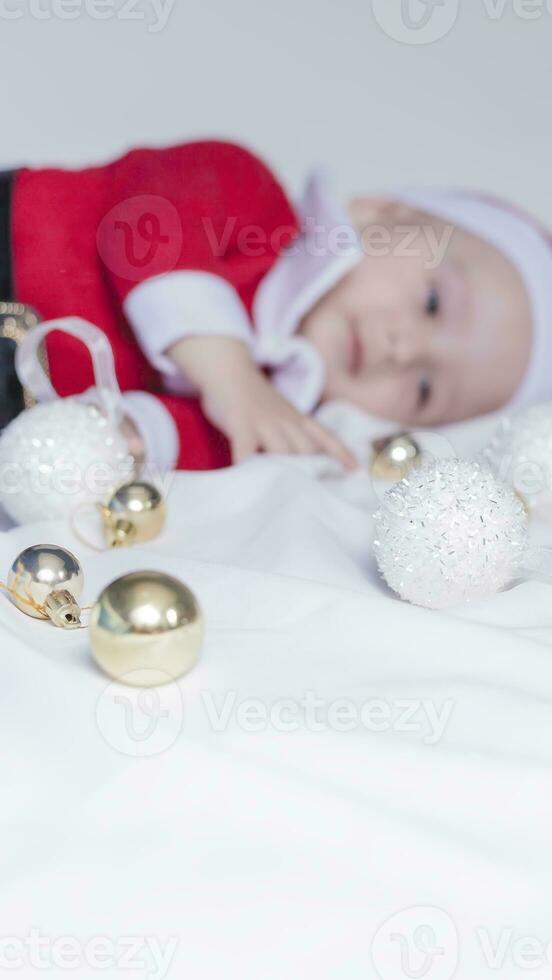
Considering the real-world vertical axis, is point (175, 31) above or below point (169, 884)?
above

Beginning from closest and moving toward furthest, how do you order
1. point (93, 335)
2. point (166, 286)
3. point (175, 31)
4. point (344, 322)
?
point (93, 335)
point (166, 286)
point (344, 322)
point (175, 31)

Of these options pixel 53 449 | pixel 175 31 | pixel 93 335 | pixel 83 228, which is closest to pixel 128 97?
pixel 175 31

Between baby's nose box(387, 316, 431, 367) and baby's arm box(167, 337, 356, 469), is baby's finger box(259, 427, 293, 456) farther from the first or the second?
baby's nose box(387, 316, 431, 367)

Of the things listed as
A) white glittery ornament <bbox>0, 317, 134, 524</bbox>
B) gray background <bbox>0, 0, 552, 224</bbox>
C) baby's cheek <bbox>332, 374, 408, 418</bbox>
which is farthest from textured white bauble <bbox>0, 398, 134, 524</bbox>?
gray background <bbox>0, 0, 552, 224</bbox>

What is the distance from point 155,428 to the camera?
1.16 m

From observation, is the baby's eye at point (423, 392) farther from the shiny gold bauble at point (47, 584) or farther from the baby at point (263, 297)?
the shiny gold bauble at point (47, 584)

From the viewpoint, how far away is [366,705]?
2.01 feet

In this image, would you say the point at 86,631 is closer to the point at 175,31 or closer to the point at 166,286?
the point at 166,286

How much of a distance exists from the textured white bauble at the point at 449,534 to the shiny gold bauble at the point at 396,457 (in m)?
0.25

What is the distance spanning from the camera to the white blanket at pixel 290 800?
47 centimetres

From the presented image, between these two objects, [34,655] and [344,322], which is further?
[344,322]

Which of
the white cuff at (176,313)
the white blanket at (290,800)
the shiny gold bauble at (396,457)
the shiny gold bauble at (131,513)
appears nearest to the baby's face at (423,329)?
the white cuff at (176,313)

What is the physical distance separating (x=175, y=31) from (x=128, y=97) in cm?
14

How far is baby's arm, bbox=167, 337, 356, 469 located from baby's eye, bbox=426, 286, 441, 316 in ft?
0.87
